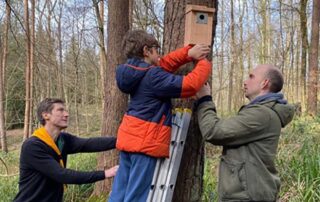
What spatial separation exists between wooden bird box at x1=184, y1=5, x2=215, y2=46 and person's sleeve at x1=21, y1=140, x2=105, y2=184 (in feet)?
4.77

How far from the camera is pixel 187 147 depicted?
325cm

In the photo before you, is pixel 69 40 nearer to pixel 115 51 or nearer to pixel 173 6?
pixel 115 51

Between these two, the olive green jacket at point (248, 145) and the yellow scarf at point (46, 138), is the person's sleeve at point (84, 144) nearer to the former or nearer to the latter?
the yellow scarf at point (46, 138)

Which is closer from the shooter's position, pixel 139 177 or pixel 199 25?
pixel 139 177

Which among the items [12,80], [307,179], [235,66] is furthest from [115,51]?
[12,80]

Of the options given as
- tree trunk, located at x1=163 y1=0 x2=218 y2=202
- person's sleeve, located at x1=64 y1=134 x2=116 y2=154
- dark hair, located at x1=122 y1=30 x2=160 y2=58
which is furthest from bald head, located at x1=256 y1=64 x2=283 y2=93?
person's sleeve, located at x1=64 y1=134 x2=116 y2=154

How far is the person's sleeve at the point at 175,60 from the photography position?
2.96 meters

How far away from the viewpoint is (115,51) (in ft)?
23.5

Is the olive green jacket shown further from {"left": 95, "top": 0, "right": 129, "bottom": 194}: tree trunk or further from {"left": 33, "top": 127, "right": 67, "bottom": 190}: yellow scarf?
{"left": 95, "top": 0, "right": 129, "bottom": 194}: tree trunk

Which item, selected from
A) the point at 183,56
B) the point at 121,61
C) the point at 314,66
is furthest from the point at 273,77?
the point at 314,66

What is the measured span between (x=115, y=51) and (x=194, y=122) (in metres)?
4.27

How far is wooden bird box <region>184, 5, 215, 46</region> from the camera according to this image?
9.76ft

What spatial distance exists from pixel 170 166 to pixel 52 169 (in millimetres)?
1152

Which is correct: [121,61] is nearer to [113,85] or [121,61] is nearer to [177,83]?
[113,85]
